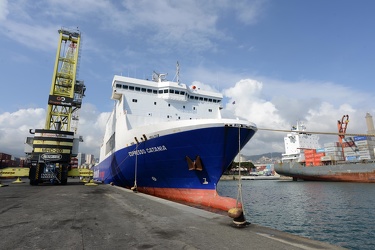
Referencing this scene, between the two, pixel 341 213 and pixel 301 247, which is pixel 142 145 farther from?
pixel 341 213

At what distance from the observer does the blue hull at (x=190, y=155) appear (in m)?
13.1

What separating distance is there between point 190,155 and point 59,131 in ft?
64.4

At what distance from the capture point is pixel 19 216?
7.68 meters

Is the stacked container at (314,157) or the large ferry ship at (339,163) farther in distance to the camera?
the stacked container at (314,157)

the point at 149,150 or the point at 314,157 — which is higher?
the point at 314,157

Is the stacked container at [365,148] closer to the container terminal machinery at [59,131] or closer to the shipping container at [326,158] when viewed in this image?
the shipping container at [326,158]

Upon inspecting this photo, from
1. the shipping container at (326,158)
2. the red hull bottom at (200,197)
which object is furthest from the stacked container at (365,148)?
the red hull bottom at (200,197)

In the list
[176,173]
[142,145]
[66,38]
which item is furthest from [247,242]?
[66,38]

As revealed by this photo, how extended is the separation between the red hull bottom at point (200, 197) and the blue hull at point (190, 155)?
0.80 feet

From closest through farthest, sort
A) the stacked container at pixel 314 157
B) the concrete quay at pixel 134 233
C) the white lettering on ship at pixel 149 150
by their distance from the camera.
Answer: the concrete quay at pixel 134 233, the white lettering on ship at pixel 149 150, the stacked container at pixel 314 157

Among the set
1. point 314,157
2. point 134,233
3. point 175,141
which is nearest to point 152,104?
point 175,141

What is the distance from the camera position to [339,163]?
58.9m

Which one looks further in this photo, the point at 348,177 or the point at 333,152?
the point at 333,152

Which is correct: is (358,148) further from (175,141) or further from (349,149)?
(175,141)
